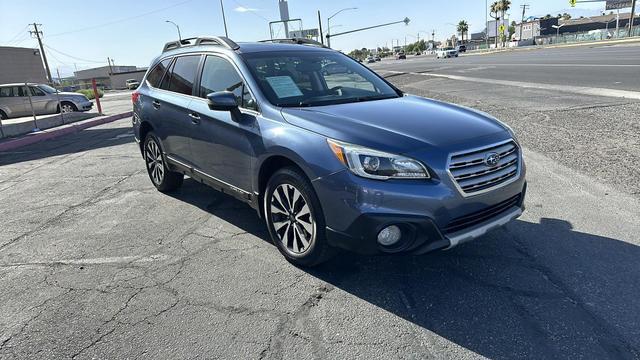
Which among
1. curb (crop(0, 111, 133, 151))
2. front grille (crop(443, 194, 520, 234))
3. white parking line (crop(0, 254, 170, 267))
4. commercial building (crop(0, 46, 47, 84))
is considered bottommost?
white parking line (crop(0, 254, 170, 267))

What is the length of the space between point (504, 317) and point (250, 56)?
10.2 ft

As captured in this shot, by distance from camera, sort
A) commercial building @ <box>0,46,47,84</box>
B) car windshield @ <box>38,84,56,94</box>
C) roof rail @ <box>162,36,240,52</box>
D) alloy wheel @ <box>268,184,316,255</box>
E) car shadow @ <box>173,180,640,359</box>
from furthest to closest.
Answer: commercial building @ <box>0,46,47,84</box> < car windshield @ <box>38,84,56,94</box> < roof rail @ <box>162,36,240,52</box> < alloy wheel @ <box>268,184,316,255</box> < car shadow @ <box>173,180,640,359</box>

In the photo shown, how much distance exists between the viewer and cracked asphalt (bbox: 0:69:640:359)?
109 inches

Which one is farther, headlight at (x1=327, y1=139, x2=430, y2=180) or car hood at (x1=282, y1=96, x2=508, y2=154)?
car hood at (x1=282, y1=96, x2=508, y2=154)

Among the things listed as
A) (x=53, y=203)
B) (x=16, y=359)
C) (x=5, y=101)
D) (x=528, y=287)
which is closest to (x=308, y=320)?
(x=528, y=287)

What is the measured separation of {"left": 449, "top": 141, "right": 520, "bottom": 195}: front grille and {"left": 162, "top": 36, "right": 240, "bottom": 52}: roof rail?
99.2 inches

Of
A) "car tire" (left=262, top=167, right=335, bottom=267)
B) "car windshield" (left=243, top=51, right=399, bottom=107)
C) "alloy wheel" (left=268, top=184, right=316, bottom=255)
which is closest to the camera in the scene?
"car tire" (left=262, top=167, right=335, bottom=267)

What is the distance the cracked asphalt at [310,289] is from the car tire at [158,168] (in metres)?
0.49

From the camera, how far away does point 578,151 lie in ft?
21.4

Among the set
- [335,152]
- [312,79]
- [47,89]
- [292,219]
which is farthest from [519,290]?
[47,89]

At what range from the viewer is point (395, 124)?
11.1 feet

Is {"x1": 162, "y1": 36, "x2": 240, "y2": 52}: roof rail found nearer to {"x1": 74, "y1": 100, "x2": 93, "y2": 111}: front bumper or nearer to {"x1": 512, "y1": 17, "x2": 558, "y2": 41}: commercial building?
{"x1": 74, "y1": 100, "x2": 93, "y2": 111}: front bumper

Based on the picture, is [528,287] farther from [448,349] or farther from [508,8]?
[508,8]

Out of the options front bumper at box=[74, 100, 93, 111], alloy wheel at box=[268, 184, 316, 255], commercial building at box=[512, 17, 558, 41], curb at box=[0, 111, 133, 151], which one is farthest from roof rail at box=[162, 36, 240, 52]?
commercial building at box=[512, 17, 558, 41]
